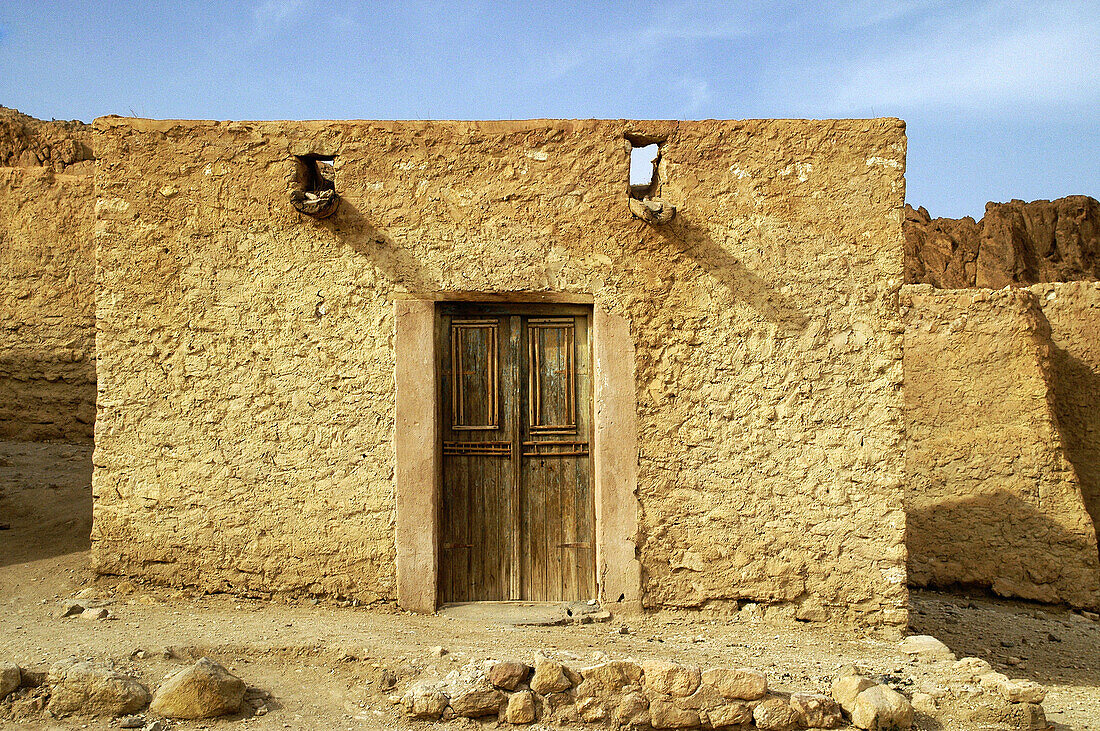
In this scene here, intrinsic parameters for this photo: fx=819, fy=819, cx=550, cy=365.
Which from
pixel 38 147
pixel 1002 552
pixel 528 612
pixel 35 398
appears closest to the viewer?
pixel 528 612

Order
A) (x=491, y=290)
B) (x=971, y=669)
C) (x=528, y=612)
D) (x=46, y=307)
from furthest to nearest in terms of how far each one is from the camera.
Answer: (x=46, y=307) → (x=491, y=290) → (x=528, y=612) → (x=971, y=669)

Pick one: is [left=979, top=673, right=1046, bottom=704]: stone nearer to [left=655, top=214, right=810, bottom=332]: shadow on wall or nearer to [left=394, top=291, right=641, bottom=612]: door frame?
[left=394, top=291, right=641, bottom=612]: door frame

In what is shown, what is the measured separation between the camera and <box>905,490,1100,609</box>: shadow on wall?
21.6ft

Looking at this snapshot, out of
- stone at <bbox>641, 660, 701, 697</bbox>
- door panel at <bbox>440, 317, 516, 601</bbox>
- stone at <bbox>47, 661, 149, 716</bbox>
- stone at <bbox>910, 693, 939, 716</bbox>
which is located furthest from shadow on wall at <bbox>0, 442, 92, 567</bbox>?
stone at <bbox>910, 693, 939, 716</bbox>

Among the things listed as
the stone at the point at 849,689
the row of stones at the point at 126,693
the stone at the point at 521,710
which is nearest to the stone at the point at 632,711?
the stone at the point at 521,710

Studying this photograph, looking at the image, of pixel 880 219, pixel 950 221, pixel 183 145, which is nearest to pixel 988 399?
pixel 880 219

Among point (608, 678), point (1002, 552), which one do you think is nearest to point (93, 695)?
point (608, 678)

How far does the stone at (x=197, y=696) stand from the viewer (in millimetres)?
3365

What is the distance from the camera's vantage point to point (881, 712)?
3.54 meters

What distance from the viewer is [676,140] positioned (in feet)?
15.8

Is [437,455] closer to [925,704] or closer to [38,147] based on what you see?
[925,704]

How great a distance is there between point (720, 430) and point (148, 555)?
333 centimetres

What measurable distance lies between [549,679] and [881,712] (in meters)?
1.44

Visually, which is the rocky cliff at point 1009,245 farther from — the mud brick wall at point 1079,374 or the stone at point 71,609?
the stone at point 71,609
